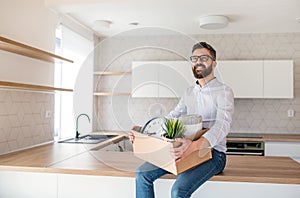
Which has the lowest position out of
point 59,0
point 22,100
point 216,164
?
point 216,164

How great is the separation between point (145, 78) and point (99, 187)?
923 millimetres

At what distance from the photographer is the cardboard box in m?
1.11

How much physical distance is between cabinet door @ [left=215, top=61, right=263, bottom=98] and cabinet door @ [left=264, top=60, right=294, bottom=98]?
0.07m

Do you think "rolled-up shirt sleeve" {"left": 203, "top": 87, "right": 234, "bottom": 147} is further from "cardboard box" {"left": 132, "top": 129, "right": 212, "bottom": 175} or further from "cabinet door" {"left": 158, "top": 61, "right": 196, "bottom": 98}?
"cabinet door" {"left": 158, "top": 61, "right": 196, "bottom": 98}

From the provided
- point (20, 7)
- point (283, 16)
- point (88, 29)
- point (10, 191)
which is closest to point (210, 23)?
point (283, 16)

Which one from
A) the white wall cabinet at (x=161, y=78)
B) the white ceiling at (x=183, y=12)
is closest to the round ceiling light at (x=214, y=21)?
the white ceiling at (x=183, y=12)

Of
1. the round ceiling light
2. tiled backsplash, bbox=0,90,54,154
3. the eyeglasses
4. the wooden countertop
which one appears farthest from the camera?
the round ceiling light

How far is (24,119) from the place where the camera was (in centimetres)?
242

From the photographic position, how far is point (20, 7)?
2.36 metres

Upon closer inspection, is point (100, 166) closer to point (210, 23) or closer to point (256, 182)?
point (256, 182)

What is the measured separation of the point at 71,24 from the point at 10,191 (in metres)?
1.95


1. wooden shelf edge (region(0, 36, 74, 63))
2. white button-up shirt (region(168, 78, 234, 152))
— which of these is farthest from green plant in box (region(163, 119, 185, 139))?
wooden shelf edge (region(0, 36, 74, 63))

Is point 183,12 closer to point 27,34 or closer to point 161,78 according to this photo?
point 27,34

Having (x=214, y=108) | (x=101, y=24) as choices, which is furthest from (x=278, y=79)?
(x=214, y=108)
